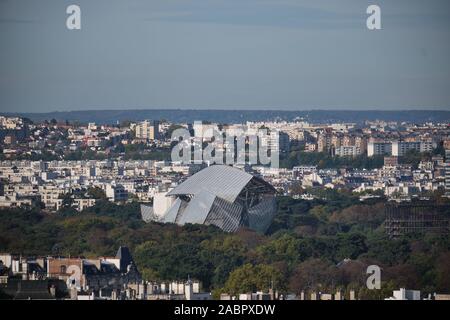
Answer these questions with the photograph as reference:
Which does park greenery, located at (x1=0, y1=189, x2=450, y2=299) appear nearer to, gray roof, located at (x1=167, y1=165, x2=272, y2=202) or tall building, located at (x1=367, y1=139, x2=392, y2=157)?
gray roof, located at (x1=167, y1=165, x2=272, y2=202)

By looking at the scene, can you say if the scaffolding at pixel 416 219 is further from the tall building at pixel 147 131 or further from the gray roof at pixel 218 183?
the tall building at pixel 147 131

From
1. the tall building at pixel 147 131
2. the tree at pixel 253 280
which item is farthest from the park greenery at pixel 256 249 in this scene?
the tall building at pixel 147 131

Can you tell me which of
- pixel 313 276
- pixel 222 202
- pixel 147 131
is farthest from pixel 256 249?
pixel 147 131

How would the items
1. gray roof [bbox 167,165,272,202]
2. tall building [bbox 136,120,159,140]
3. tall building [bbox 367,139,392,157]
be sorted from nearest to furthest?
gray roof [bbox 167,165,272,202], tall building [bbox 367,139,392,157], tall building [bbox 136,120,159,140]

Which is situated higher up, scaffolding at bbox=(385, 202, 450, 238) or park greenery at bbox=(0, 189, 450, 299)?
park greenery at bbox=(0, 189, 450, 299)

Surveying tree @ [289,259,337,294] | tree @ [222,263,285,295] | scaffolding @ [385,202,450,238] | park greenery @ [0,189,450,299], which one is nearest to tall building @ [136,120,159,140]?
park greenery @ [0,189,450,299]
